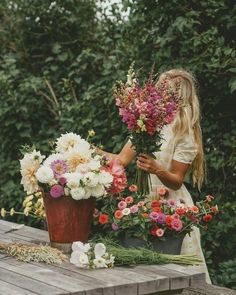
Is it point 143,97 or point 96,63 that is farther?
point 96,63

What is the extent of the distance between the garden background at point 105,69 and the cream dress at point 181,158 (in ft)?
2.58

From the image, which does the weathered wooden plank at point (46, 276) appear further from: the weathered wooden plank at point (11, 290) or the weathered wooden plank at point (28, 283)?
the weathered wooden plank at point (11, 290)

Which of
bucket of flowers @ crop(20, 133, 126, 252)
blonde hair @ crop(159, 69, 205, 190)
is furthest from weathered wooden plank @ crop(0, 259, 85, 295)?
blonde hair @ crop(159, 69, 205, 190)

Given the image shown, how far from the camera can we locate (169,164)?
375 cm

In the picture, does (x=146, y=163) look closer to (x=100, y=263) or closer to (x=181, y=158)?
(x=181, y=158)

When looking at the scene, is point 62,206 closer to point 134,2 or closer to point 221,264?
point 221,264

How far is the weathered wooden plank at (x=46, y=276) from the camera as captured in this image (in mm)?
2461

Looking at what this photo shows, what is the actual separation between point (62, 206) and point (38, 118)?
304 cm

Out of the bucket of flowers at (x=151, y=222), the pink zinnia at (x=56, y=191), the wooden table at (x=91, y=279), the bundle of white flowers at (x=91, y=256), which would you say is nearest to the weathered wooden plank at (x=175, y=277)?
the wooden table at (x=91, y=279)

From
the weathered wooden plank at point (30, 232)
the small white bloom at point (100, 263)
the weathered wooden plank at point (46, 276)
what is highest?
the weathered wooden plank at point (30, 232)

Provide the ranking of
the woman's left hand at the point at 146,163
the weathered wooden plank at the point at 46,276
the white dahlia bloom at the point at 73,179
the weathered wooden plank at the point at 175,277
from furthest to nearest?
the woman's left hand at the point at 146,163, the white dahlia bloom at the point at 73,179, the weathered wooden plank at the point at 175,277, the weathered wooden plank at the point at 46,276

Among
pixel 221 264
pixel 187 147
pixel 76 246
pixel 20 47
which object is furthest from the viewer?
pixel 20 47

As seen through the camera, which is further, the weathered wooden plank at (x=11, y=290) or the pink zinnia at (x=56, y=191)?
the pink zinnia at (x=56, y=191)

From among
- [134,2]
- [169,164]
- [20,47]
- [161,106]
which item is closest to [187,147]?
[169,164]
